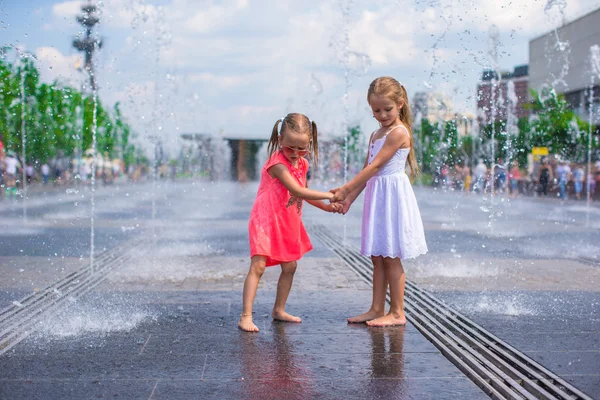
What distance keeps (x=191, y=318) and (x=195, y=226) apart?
9.43 metres

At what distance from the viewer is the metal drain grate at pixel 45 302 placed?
5.19 metres

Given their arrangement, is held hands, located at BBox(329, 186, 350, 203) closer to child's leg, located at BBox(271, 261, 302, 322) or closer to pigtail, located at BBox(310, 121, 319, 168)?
pigtail, located at BBox(310, 121, 319, 168)

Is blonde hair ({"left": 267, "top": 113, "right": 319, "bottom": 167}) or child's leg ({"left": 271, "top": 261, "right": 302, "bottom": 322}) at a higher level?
blonde hair ({"left": 267, "top": 113, "right": 319, "bottom": 167})

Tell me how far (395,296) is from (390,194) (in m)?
0.65

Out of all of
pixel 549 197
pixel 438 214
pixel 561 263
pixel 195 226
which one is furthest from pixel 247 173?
pixel 561 263

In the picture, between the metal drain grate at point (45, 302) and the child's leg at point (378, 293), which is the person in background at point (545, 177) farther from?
the child's leg at point (378, 293)

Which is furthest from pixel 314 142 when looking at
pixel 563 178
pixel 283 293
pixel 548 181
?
pixel 548 181

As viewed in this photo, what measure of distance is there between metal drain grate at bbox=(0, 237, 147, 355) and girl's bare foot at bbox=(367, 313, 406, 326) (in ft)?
6.94

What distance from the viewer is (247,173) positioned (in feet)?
235

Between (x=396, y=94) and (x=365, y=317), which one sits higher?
(x=396, y=94)

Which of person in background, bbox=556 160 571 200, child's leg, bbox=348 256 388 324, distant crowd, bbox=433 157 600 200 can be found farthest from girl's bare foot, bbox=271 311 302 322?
person in background, bbox=556 160 571 200

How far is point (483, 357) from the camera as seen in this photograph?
4.57 meters

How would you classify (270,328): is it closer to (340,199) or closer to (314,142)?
(340,199)

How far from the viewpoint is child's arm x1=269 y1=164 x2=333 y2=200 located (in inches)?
207
